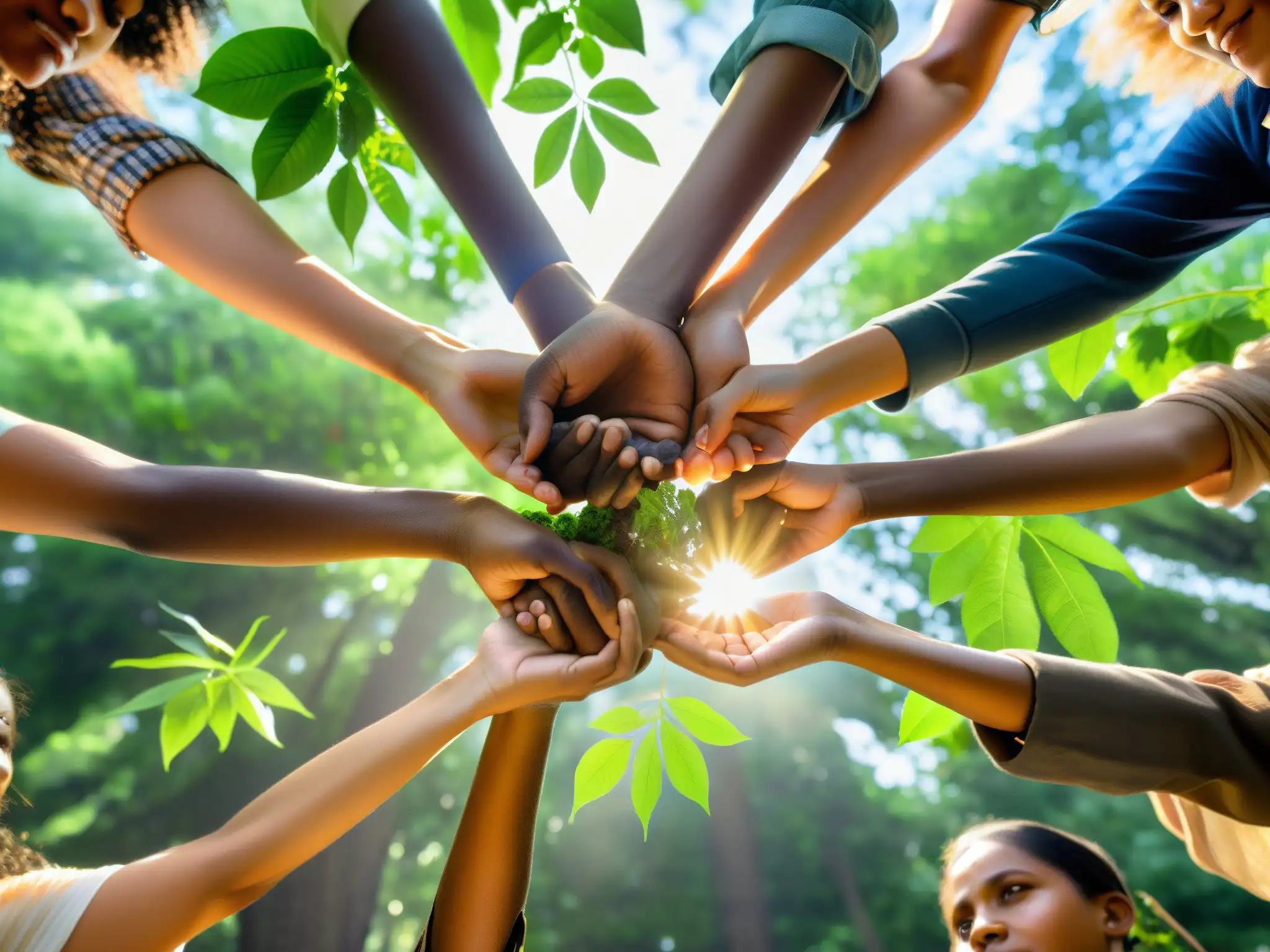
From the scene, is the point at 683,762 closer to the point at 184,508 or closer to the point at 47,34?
the point at 184,508

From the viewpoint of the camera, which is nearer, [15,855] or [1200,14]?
[1200,14]

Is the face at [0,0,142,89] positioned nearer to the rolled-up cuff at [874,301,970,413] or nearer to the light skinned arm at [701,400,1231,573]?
the light skinned arm at [701,400,1231,573]

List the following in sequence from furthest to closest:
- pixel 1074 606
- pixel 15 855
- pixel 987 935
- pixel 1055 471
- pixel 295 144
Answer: pixel 987 935
pixel 15 855
pixel 1074 606
pixel 1055 471
pixel 295 144

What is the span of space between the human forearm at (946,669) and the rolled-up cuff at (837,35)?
72cm

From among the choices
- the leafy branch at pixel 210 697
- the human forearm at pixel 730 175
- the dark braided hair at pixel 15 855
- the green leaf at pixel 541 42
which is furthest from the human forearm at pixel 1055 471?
the dark braided hair at pixel 15 855

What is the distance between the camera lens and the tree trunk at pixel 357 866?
6.89 metres

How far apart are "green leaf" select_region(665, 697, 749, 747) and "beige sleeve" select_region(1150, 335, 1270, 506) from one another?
79cm

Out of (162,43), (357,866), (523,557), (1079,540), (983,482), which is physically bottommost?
(523,557)

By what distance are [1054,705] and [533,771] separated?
75cm

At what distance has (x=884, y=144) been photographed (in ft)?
4.12

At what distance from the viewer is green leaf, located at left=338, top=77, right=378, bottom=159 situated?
3.79 ft

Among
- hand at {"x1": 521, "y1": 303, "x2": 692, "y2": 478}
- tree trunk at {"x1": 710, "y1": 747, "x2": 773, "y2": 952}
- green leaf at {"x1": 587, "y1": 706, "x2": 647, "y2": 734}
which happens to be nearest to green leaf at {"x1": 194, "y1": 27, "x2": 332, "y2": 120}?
hand at {"x1": 521, "y1": 303, "x2": 692, "y2": 478}

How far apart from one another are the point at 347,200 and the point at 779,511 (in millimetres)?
733

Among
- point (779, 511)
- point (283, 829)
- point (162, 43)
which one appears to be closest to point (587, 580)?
point (779, 511)
